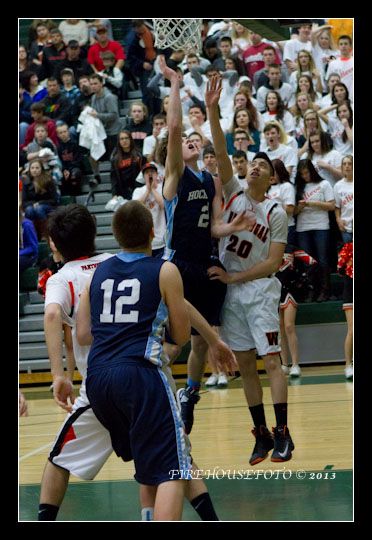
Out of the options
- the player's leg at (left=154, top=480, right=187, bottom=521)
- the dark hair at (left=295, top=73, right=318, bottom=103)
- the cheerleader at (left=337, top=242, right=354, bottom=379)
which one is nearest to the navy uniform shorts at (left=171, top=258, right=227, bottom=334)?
the player's leg at (left=154, top=480, right=187, bottom=521)

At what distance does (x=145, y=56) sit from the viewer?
→ 14.9 meters

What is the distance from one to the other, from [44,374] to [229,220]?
651 centimetres

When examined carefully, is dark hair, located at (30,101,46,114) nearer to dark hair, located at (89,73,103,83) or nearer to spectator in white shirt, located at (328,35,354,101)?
dark hair, located at (89,73,103,83)

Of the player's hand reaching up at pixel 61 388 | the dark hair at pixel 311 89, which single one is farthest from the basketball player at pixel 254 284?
the dark hair at pixel 311 89

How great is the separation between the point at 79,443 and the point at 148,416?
0.72 meters

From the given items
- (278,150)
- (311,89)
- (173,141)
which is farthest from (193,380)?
(311,89)

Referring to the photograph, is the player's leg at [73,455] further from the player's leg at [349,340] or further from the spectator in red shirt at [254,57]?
the spectator in red shirt at [254,57]

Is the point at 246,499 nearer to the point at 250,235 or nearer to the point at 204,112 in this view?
the point at 250,235

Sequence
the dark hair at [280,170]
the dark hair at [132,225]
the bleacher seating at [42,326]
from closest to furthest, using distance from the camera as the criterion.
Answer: the dark hair at [132,225], the dark hair at [280,170], the bleacher seating at [42,326]

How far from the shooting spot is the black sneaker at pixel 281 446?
545 centimetres

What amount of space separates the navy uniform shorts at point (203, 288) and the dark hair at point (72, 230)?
4.30 feet
